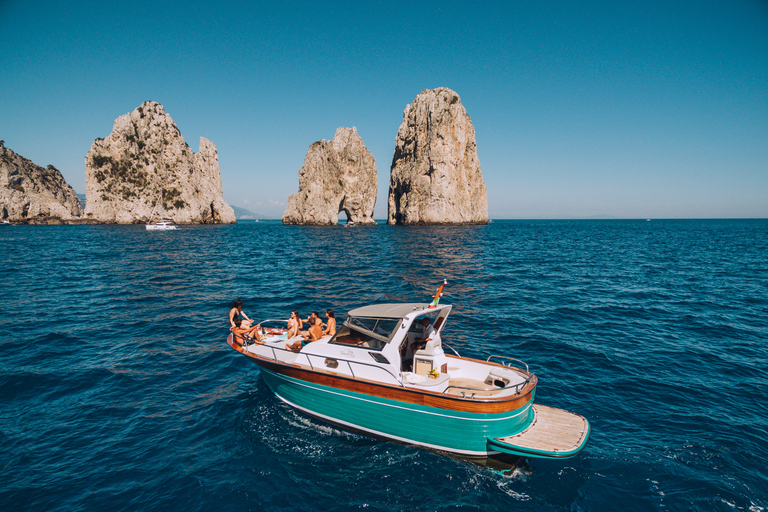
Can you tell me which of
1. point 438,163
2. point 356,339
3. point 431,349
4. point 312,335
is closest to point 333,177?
point 438,163

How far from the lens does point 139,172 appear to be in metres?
100

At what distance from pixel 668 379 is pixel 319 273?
23555 millimetres

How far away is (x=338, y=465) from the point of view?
7.83 meters

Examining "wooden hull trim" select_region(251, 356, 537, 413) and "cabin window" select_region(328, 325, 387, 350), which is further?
"cabin window" select_region(328, 325, 387, 350)

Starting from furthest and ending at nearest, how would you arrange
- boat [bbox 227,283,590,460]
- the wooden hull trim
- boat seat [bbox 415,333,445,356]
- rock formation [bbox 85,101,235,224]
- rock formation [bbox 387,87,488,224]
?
rock formation [bbox 85,101,235,224], rock formation [bbox 387,87,488,224], boat seat [bbox 415,333,445,356], boat [bbox 227,283,590,460], the wooden hull trim

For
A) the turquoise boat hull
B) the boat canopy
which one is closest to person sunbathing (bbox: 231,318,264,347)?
the turquoise boat hull

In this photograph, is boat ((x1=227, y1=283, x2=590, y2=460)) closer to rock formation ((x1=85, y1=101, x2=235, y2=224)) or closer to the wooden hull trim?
the wooden hull trim

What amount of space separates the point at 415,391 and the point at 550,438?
309 cm

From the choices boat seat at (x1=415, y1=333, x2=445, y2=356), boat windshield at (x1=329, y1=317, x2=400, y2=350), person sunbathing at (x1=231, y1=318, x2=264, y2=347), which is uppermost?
boat windshield at (x1=329, y1=317, x2=400, y2=350)

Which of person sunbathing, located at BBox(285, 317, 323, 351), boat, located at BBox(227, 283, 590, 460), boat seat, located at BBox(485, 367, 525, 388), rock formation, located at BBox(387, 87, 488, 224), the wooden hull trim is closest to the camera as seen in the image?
the wooden hull trim

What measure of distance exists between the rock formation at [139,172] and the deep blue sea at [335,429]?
9095 centimetres

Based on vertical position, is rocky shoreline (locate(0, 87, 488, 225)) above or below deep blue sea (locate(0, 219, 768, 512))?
above

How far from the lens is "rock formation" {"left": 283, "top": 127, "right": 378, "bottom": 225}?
10544cm

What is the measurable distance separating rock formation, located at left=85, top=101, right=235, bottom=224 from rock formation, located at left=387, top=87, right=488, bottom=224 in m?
68.2
